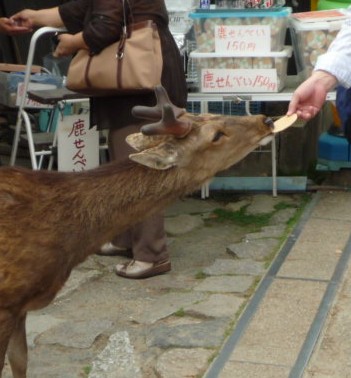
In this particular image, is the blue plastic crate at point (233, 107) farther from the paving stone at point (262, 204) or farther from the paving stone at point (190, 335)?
the paving stone at point (190, 335)

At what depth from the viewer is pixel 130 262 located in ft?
22.3

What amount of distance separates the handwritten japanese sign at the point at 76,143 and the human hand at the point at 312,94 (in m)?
2.84

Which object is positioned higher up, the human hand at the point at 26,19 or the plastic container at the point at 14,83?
the human hand at the point at 26,19

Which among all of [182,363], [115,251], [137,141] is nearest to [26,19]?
[115,251]

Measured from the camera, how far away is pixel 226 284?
6.47m

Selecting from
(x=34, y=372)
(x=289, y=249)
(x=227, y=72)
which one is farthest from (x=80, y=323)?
(x=227, y=72)

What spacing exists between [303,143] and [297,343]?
3.52 m

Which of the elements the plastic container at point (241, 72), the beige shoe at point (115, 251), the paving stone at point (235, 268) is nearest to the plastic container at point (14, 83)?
the plastic container at point (241, 72)

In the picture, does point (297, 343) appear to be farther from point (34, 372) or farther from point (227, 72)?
point (227, 72)

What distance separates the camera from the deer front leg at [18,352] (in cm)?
505

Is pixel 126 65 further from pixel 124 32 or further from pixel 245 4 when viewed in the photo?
pixel 245 4

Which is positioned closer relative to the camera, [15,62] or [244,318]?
[244,318]

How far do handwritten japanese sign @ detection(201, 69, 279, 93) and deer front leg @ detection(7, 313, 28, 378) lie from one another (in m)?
3.25

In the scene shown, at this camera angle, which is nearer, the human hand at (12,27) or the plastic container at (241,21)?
the human hand at (12,27)
